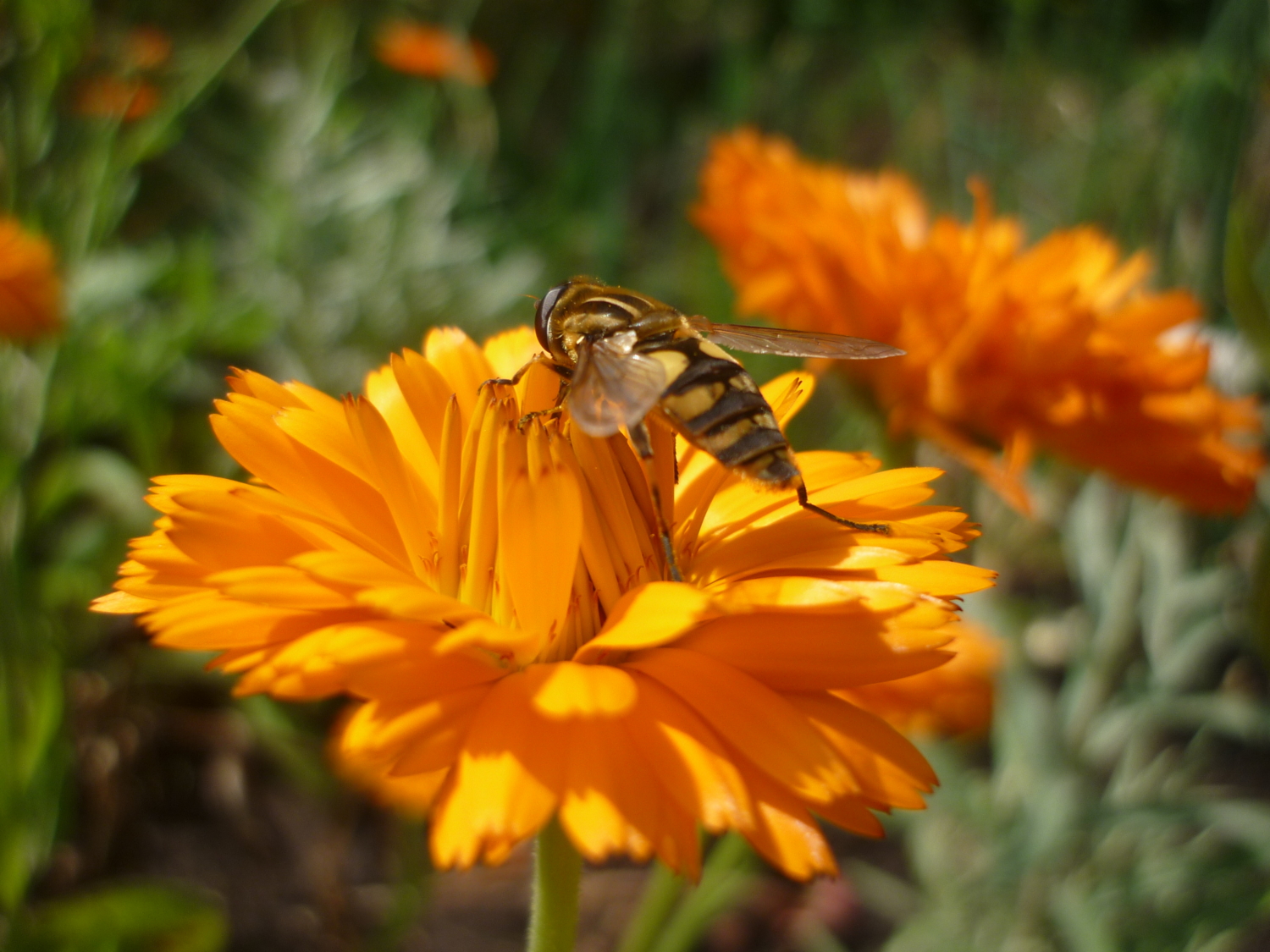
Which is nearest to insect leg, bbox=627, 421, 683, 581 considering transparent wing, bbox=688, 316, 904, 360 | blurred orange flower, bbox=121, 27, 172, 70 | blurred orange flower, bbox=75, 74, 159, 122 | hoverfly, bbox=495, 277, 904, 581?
hoverfly, bbox=495, 277, 904, 581

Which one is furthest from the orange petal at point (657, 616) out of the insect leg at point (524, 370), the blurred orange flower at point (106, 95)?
the blurred orange flower at point (106, 95)

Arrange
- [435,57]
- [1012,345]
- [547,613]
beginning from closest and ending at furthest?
[547,613], [1012,345], [435,57]

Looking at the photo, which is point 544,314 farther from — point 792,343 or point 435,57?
point 435,57

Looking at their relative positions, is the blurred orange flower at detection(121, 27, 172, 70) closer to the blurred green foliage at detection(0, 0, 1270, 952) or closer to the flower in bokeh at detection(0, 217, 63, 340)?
the blurred green foliage at detection(0, 0, 1270, 952)

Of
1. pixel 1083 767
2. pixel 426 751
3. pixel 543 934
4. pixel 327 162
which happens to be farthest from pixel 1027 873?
pixel 327 162

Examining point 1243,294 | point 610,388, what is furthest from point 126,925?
point 1243,294

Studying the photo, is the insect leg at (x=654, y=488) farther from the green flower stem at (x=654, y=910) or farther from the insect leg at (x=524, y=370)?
the green flower stem at (x=654, y=910)
